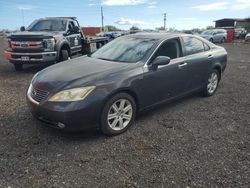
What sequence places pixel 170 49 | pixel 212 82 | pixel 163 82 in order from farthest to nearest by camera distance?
1. pixel 212 82
2. pixel 170 49
3. pixel 163 82

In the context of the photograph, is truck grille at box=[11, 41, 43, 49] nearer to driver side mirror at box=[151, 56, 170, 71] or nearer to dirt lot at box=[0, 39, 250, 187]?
dirt lot at box=[0, 39, 250, 187]

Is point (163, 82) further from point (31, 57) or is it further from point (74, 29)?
point (74, 29)

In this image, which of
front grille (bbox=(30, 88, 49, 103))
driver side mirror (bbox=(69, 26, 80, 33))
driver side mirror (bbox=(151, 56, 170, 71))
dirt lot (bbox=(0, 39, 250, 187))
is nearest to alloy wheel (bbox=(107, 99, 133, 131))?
dirt lot (bbox=(0, 39, 250, 187))

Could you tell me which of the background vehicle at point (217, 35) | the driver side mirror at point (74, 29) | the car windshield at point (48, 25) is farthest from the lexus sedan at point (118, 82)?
the background vehicle at point (217, 35)

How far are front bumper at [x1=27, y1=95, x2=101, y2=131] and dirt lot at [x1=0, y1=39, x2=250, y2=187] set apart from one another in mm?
308

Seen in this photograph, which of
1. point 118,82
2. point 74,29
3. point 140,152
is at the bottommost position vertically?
point 140,152

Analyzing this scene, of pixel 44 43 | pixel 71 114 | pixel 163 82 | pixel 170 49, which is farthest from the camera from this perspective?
pixel 44 43

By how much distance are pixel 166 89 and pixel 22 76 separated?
5.92 metres

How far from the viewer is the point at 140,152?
13.1ft

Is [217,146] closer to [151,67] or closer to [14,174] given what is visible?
[151,67]

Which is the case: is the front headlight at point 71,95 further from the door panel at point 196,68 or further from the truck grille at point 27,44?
the truck grille at point 27,44

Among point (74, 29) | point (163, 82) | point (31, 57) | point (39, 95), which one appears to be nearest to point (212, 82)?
point (163, 82)

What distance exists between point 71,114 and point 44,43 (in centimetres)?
625

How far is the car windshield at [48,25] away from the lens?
11013 mm
